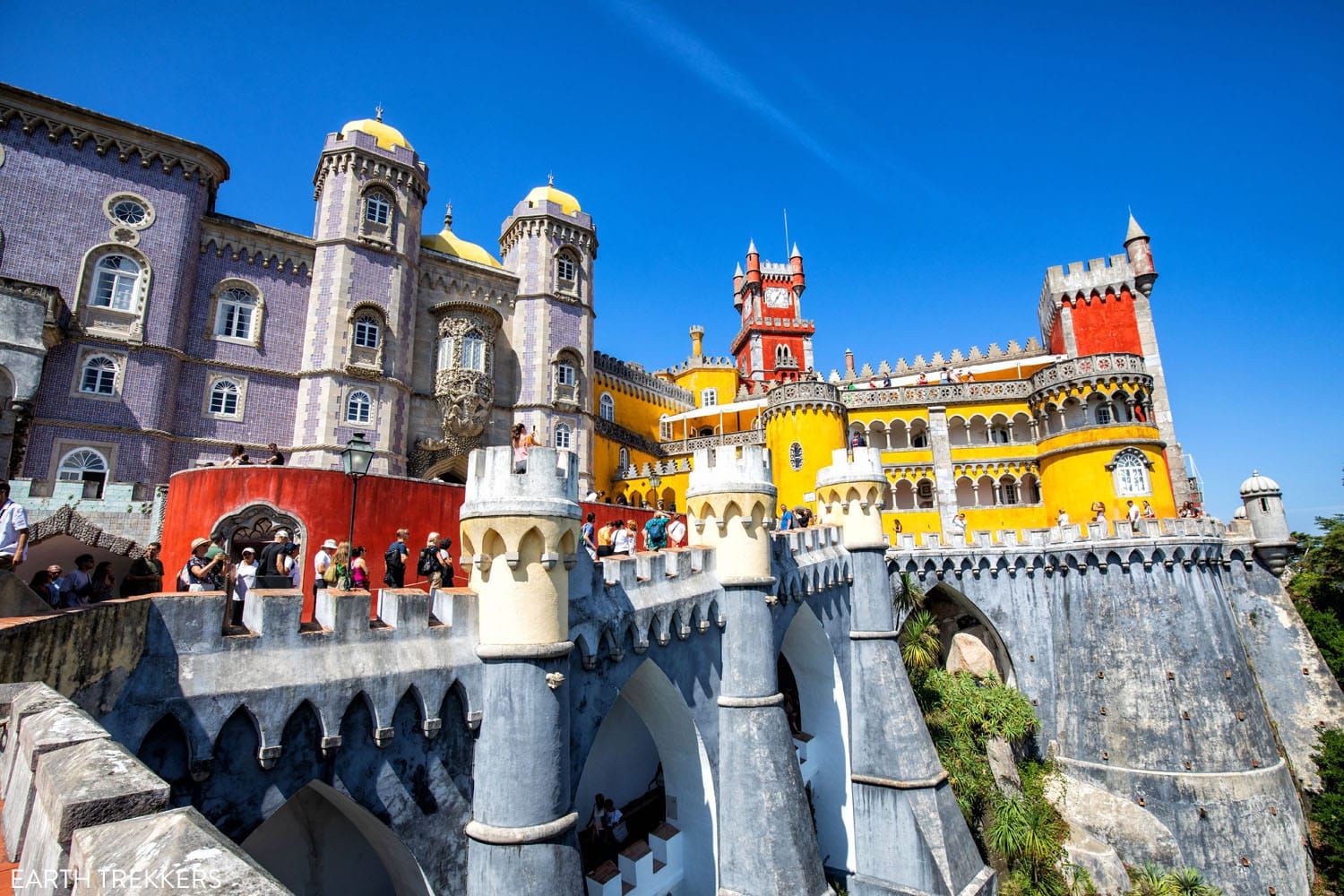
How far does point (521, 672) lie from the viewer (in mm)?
8672

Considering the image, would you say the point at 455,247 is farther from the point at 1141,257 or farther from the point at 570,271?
the point at 1141,257

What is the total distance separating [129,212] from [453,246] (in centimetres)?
1195

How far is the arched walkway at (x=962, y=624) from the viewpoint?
91.6ft

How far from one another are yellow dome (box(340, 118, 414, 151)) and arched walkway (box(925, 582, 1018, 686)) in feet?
97.0

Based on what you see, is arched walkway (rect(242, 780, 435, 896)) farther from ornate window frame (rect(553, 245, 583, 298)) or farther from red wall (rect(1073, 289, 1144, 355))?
red wall (rect(1073, 289, 1144, 355))

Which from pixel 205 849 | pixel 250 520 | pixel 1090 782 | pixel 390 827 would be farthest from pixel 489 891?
pixel 1090 782

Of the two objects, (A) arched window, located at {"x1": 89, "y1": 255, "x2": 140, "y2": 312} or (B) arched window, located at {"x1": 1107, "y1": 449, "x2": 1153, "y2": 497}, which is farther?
(B) arched window, located at {"x1": 1107, "y1": 449, "x2": 1153, "y2": 497}

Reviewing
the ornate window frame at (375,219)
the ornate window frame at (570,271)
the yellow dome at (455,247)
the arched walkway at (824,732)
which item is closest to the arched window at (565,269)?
the ornate window frame at (570,271)

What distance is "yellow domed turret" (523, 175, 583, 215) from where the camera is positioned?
31516mm

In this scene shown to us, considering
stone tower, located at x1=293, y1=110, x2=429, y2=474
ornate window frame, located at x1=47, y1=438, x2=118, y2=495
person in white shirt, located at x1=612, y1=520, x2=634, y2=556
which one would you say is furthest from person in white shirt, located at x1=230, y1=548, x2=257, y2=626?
stone tower, located at x1=293, y1=110, x2=429, y2=474

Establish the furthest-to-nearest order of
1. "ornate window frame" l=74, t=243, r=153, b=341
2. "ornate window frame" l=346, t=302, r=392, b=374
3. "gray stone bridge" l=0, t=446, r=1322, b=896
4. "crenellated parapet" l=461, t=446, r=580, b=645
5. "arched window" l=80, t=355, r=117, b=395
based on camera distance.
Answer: "ornate window frame" l=346, t=302, r=392, b=374, "ornate window frame" l=74, t=243, r=153, b=341, "arched window" l=80, t=355, r=117, b=395, "crenellated parapet" l=461, t=446, r=580, b=645, "gray stone bridge" l=0, t=446, r=1322, b=896

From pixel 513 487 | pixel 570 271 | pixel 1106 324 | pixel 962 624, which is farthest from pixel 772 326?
pixel 513 487

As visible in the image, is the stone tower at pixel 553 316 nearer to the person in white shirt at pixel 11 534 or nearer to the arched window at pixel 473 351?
the arched window at pixel 473 351

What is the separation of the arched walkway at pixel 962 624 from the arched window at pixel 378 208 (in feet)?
91.0
